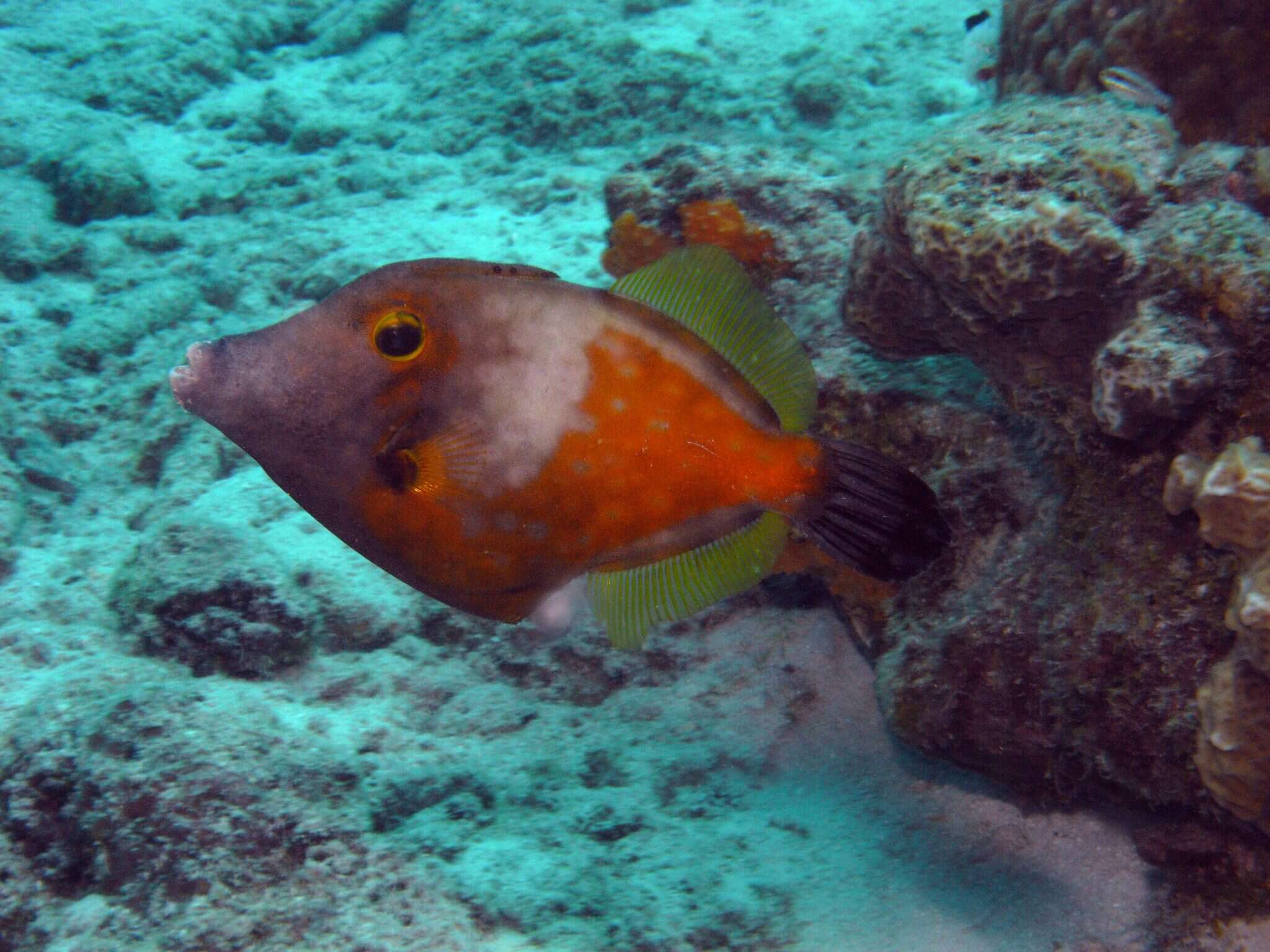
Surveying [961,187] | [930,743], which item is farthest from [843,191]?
[930,743]

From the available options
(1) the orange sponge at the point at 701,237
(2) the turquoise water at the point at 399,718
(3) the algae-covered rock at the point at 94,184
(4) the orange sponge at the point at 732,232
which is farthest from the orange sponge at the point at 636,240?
(3) the algae-covered rock at the point at 94,184

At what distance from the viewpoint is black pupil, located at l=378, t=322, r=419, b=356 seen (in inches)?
64.7

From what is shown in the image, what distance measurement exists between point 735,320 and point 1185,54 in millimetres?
3829

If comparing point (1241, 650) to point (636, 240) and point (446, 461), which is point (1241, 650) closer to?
point (446, 461)

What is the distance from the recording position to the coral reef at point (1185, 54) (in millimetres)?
3652

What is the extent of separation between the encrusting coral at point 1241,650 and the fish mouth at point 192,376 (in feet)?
7.45

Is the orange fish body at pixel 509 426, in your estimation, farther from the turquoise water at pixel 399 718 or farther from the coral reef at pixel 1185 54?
the coral reef at pixel 1185 54

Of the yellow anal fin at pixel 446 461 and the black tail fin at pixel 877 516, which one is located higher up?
the yellow anal fin at pixel 446 461

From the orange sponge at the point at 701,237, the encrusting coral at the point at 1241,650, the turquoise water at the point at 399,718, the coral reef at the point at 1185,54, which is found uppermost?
the coral reef at the point at 1185,54

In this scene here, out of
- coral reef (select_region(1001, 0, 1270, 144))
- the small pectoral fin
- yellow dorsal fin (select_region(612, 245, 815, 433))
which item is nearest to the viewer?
the small pectoral fin

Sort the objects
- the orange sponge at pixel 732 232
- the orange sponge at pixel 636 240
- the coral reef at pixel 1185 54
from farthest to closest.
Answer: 1. the orange sponge at pixel 636 240
2. the orange sponge at pixel 732 232
3. the coral reef at pixel 1185 54

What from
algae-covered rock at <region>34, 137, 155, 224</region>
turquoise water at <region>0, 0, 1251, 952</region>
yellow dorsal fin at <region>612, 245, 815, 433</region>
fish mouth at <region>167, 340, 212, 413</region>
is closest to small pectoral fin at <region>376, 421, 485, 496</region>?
fish mouth at <region>167, 340, 212, 413</region>

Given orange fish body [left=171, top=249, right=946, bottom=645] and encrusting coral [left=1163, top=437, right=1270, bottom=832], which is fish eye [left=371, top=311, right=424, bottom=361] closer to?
orange fish body [left=171, top=249, right=946, bottom=645]

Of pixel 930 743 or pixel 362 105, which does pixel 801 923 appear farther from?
pixel 362 105
